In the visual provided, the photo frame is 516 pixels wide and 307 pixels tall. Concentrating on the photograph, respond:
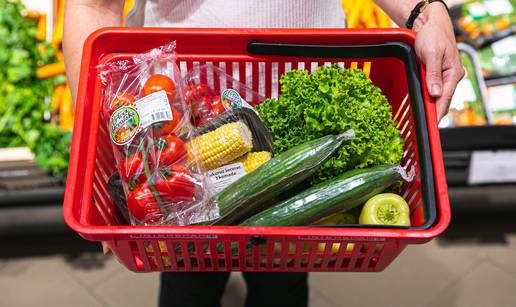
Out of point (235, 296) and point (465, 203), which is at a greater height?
point (465, 203)

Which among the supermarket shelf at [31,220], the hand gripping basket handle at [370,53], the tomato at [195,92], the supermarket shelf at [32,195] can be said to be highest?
the hand gripping basket handle at [370,53]

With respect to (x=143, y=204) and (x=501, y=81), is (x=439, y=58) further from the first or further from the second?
(x=501, y=81)

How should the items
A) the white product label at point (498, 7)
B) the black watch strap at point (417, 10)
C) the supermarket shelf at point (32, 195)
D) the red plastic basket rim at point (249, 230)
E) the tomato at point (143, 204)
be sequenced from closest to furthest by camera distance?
1. the red plastic basket rim at point (249, 230)
2. the tomato at point (143, 204)
3. the black watch strap at point (417, 10)
4. the supermarket shelf at point (32, 195)
5. the white product label at point (498, 7)

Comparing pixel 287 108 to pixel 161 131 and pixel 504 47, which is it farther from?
pixel 504 47

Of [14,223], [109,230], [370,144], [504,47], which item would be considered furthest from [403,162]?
[14,223]

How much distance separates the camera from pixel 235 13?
4.06ft

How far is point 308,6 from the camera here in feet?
4.15

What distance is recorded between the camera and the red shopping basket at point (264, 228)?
0.87 meters

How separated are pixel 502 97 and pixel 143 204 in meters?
1.88

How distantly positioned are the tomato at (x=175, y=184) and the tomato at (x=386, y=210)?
1.20ft

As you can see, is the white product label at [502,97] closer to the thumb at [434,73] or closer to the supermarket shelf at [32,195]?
the thumb at [434,73]

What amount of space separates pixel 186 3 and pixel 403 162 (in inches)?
26.1

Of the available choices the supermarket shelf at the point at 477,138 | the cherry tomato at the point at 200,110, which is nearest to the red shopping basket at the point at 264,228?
the cherry tomato at the point at 200,110

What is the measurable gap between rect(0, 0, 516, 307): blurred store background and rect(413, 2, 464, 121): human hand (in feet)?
3.20
